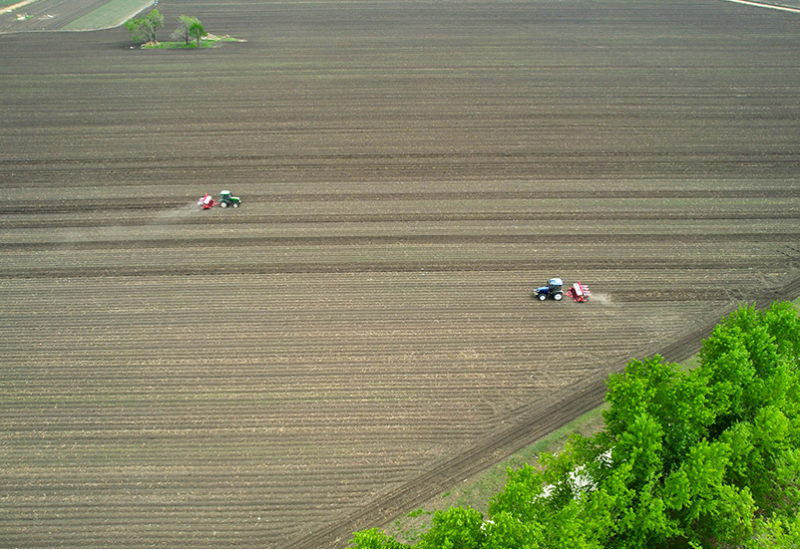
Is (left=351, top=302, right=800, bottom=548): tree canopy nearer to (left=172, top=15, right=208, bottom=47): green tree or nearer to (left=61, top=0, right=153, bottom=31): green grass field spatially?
(left=172, top=15, right=208, bottom=47): green tree

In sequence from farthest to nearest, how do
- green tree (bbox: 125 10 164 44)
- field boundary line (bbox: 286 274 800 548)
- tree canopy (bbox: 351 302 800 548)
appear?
1. green tree (bbox: 125 10 164 44)
2. field boundary line (bbox: 286 274 800 548)
3. tree canopy (bbox: 351 302 800 548)

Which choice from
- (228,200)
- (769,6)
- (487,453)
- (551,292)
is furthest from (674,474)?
(769,6)

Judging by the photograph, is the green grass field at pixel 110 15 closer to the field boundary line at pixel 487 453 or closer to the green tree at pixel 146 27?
the green tree at pixel 146 27

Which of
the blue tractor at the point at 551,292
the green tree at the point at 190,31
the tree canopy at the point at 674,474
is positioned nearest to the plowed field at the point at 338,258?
the blue tractor at the point at 551,292

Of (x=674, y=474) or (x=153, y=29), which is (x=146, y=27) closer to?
(x=153, y=29)

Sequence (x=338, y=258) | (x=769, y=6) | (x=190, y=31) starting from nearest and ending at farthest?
(x=338, y=258) < (x=190, y=31) < (x=769, y=6)

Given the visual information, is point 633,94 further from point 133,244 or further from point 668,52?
point 133,244

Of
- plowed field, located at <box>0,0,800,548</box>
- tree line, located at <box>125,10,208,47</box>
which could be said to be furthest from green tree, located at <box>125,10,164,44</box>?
plowed field, located at <box>0,0,800,548</box>
